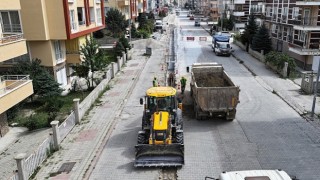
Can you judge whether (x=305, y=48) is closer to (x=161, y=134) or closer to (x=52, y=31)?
(x=52, y=31)

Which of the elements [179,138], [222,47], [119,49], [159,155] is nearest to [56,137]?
[159,155]

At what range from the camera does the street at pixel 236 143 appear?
1288 cm

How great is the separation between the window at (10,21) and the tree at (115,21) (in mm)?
26960

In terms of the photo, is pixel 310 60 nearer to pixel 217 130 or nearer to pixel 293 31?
pixel 293 31

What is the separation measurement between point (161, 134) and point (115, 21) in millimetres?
38468

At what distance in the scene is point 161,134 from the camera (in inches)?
521

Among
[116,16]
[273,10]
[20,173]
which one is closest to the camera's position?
[20,173]

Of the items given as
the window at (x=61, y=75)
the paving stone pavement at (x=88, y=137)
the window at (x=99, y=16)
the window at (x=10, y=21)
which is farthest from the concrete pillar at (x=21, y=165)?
the window at (x=99, y=16)

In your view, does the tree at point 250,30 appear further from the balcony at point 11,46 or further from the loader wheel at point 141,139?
the loader wheel at point 141,139

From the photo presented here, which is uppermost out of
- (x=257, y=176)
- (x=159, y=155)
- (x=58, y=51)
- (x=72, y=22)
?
(x=72, y=22)

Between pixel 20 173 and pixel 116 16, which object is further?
pixel 116 16

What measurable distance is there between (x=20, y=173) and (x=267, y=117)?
44.0 ft

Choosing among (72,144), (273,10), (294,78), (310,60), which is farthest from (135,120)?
(273,10)

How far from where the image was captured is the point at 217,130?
55.2 ft
